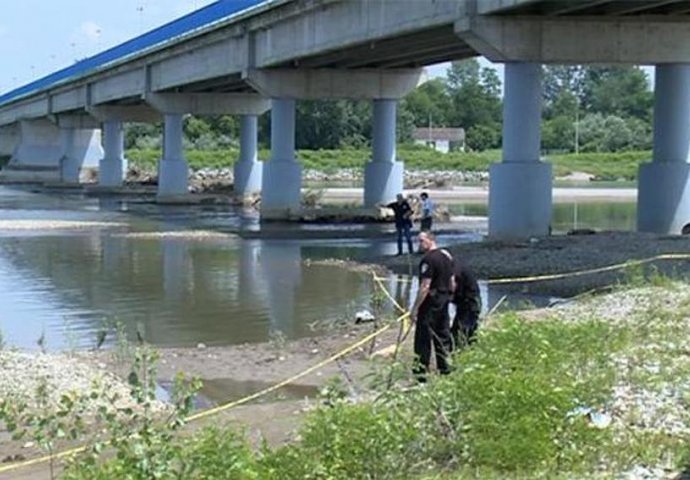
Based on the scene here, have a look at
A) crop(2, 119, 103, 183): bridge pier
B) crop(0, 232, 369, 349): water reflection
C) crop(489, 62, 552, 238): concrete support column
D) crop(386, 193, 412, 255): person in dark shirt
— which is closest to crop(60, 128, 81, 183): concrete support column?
crop(2, 119, 103, 183): bridge pier

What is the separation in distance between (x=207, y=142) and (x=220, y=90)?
59.9m

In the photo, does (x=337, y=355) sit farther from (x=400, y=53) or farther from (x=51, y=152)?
(x=51, y=152)

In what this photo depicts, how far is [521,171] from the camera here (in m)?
32.0

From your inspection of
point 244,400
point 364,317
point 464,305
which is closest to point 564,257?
point 364,317

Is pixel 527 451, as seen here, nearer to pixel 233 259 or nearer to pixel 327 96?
pixel 233 259

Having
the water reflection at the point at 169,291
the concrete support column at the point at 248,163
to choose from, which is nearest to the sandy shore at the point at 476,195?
the concrete support column at the point at 248,163

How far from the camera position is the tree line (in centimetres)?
12369

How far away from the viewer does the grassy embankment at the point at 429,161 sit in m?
109

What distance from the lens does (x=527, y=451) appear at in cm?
886

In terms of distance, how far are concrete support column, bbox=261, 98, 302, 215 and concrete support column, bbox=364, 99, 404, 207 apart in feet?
12.6

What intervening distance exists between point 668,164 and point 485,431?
27.0m

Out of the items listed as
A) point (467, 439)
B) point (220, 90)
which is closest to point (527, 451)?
point (467, 439)

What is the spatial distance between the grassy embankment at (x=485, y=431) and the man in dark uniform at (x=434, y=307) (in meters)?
0.67

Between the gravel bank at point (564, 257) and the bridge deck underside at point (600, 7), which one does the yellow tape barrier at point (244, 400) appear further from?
the bridge deck underside at point (600, 7)
